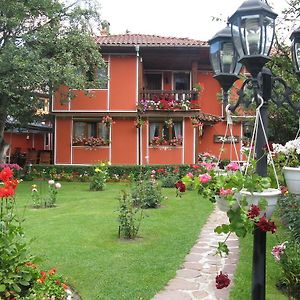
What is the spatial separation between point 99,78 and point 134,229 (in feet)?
46.3

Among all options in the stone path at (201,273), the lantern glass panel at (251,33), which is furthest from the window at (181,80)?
the lantern glass panel at (251,33)

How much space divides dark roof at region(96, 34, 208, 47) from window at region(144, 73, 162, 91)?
2.22 m

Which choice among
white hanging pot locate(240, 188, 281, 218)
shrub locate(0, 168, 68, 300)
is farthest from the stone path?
white hanging pot locate(240, 188, 281, 218)

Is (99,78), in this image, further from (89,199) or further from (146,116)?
(89,199)

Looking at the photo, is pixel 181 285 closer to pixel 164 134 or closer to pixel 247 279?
pixel 247 279

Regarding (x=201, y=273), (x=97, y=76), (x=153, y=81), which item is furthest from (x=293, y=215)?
(x=153, y=81)

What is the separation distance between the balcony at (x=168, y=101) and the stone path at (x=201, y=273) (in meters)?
12.7

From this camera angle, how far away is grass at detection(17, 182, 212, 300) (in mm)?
5434

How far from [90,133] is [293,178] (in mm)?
19001

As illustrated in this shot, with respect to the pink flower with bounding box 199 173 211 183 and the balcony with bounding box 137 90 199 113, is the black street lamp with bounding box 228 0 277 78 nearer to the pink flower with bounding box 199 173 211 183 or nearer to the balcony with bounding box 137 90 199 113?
the pink flower with bounding box 199 173 211 183

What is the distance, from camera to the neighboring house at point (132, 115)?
68.2 feet

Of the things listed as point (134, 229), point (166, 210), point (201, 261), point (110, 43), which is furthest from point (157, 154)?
point (201, 261)

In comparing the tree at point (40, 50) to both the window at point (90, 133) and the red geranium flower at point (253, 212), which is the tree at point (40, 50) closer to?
the window at point (90, 133)

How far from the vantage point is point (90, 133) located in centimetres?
2206
